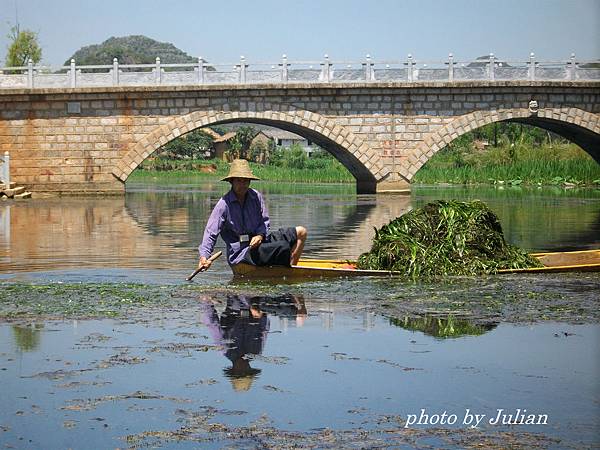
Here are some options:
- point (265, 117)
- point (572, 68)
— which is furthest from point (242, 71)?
point (572, 68)

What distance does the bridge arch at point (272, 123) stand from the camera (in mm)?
32438

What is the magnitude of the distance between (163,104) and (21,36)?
23.5 m

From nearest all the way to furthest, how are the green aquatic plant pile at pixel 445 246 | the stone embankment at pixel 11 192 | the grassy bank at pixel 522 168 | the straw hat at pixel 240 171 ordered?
the straw hat at pixel 240 171, the green aquatic plant pile at pixel 445 246, the stone embankment at pixel 11 192, the grassy bank at pixel 522 168

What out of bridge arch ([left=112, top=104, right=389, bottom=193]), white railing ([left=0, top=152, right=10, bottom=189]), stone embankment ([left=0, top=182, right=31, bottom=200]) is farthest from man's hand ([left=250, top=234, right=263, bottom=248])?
bridge arch ([left=112, top=104, right=389, bottom=193])

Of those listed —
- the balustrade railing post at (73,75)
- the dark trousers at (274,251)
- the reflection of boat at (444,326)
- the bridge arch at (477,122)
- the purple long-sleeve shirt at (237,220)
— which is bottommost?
the reflection of boat at (444,326)

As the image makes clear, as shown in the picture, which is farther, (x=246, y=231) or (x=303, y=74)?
(x=303, y=74)

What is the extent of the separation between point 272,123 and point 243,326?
88.7ft

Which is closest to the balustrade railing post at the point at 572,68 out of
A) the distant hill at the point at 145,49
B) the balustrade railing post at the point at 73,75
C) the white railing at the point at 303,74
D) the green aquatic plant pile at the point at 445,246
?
the white railing at the point at 303,74

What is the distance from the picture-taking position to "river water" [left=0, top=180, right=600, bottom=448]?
4996 mm

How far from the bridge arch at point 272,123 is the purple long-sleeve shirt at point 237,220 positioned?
22.2 m

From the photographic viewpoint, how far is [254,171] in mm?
58156

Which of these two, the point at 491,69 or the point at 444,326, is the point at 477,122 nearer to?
the point at 491,69

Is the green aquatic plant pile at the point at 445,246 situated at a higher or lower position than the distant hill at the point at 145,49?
lower

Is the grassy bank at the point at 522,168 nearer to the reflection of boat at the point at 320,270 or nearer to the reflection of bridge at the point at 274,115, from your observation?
the reflection of bridge at the point at 274,115
